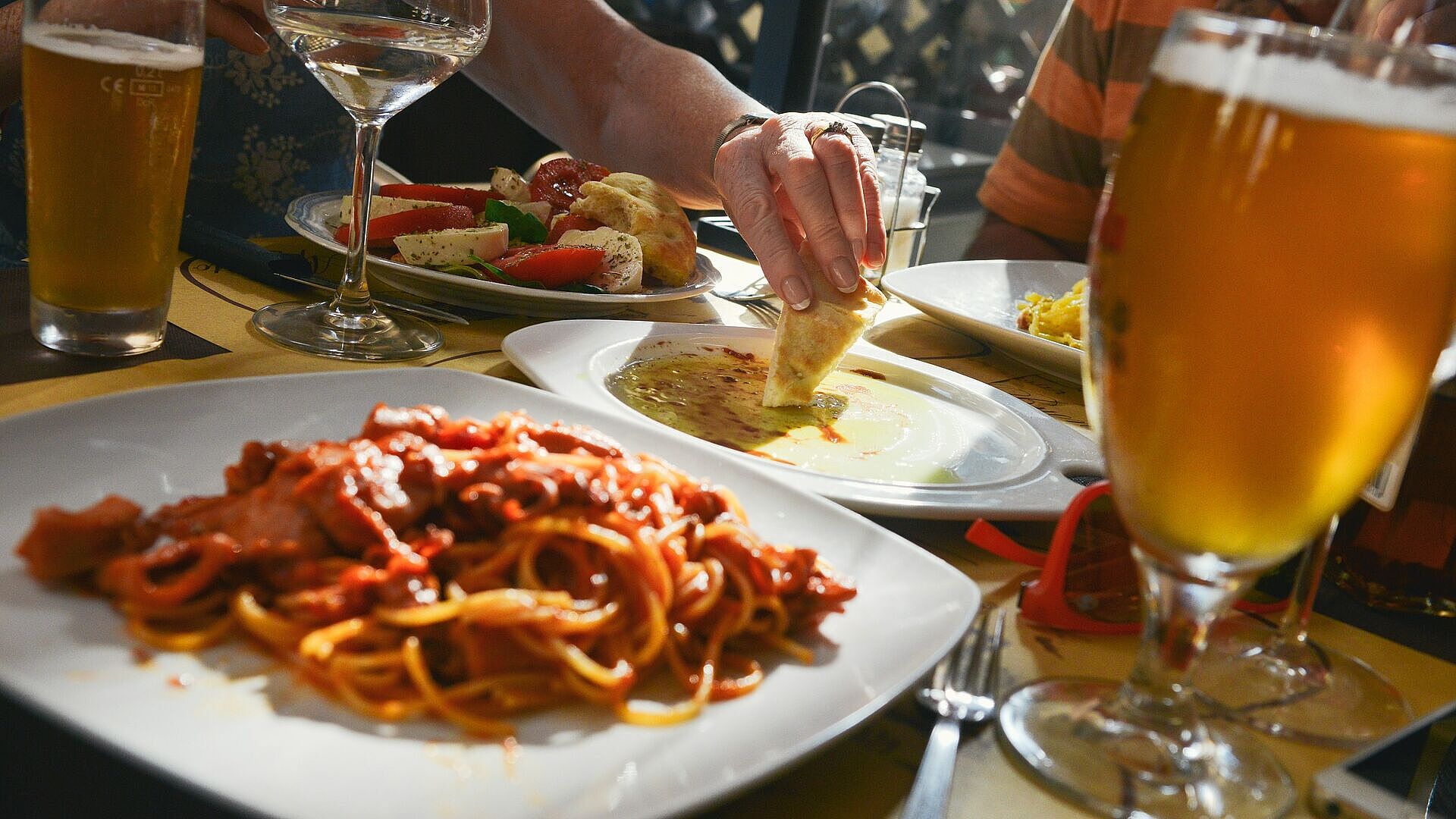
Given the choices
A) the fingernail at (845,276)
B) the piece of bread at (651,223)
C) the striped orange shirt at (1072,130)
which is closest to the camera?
the fingernail at (845,276)

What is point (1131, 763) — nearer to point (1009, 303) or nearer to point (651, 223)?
point (651, 223)

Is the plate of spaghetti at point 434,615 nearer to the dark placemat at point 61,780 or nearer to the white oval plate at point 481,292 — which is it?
the dark placemat at point 61,780

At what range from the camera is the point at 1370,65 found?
1.83 ft

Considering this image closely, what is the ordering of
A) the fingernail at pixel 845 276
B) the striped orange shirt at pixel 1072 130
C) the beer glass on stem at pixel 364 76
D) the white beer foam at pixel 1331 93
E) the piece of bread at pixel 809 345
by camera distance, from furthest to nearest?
1. the striped orange shirt at pixel 1072 130
2. the fingernail at pixel 845 276
3. the piece of bread at pixel 809 345
4. the beer glass on stem at pixel 364 76
5. the white beer foam at pixel 1331 93

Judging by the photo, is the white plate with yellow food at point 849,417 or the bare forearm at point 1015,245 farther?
the bare forearm at point 1015,245

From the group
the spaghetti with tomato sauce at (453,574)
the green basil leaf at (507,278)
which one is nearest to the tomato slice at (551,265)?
the green basil leaf at (507,278)

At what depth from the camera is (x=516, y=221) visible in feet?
6.00

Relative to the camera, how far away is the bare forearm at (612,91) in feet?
8.36

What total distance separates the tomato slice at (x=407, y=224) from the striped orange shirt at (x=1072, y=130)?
263cm

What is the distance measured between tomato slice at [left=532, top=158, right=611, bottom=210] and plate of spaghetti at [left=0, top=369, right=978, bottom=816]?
3.98 feet

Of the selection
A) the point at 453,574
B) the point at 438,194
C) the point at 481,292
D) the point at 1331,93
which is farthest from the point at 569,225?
the point at 1331,93

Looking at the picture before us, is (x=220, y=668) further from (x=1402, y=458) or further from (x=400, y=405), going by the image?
(x=1402, y=458)

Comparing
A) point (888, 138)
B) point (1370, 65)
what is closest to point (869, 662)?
point (1370, 65)

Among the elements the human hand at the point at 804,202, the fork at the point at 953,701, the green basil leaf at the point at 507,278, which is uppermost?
the human hand at the point at 804,202
